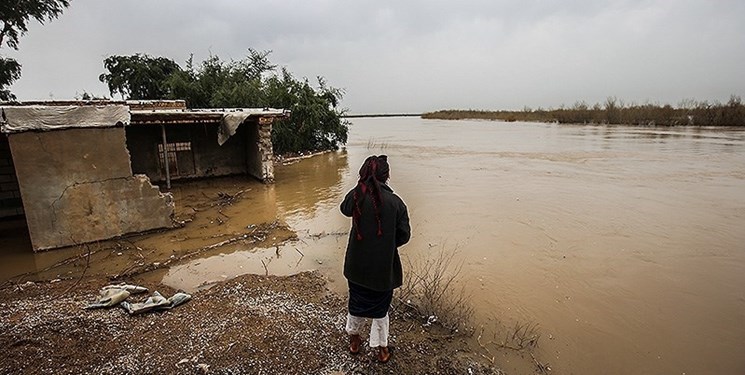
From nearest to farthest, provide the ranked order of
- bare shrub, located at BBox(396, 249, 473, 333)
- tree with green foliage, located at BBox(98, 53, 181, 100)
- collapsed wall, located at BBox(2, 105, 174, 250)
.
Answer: bare shrub, located at BBox(396, 249, 473, 333) → collapsed wall, located at BBox(2, 105, 174, 250) → tree with green foliage, located at BBox(98, 53, 181, 100)

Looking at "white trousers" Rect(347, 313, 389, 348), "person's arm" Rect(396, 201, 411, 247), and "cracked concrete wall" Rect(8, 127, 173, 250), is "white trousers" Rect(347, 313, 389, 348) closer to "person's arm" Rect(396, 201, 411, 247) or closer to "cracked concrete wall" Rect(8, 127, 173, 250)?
"person's arm" Rect(396, 201, 411, 247)

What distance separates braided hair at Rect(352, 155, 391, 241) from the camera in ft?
9.66

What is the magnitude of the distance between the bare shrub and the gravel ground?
0.91ft

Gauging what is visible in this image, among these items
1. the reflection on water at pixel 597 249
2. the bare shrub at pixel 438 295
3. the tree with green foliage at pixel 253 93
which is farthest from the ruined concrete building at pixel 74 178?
the tree with green foliage at pixel 253 93

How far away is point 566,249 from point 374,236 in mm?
5001

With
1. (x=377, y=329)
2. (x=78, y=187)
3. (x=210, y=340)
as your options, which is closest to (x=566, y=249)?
(x=377, y=329)

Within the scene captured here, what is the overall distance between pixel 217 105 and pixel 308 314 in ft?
55.4

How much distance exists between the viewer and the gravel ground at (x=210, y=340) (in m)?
3.14

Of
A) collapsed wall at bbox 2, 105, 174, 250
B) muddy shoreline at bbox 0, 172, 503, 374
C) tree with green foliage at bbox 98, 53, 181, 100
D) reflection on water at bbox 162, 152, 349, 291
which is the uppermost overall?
tree with green foliage at bbox 98, 53, 181, 100

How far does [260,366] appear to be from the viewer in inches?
124

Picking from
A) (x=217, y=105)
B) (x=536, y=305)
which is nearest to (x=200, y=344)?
(x=536, y=305)

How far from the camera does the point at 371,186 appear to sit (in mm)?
2955

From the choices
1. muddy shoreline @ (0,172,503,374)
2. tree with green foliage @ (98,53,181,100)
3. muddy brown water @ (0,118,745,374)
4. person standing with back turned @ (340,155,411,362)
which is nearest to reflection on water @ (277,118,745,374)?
muddy brown water @ (0,118,745,374)

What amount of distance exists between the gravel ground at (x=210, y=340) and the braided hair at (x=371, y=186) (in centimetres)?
125
